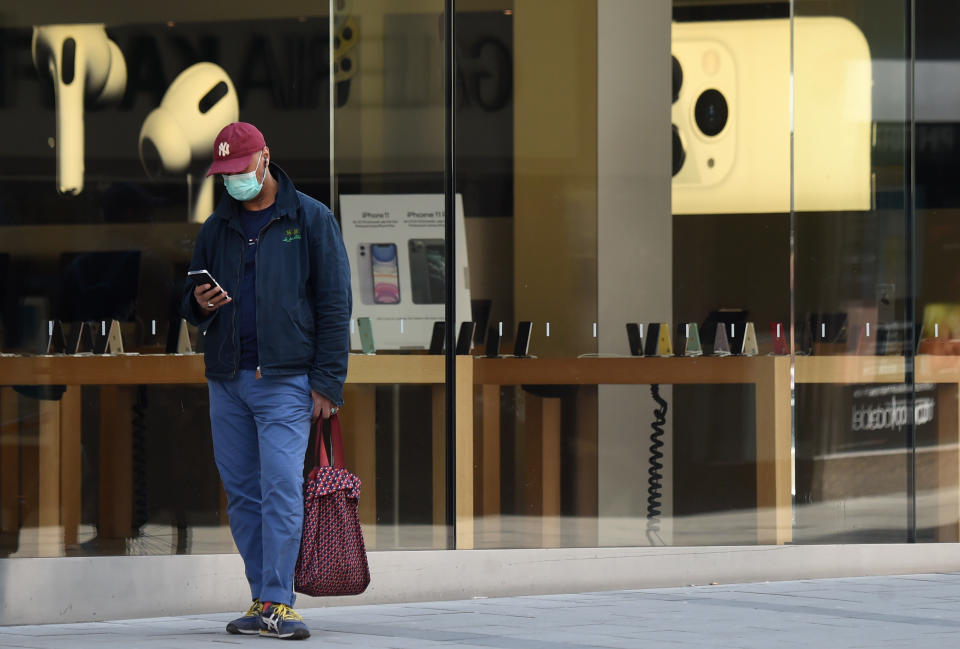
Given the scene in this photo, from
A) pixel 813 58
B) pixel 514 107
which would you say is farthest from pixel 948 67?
pixel 514 107

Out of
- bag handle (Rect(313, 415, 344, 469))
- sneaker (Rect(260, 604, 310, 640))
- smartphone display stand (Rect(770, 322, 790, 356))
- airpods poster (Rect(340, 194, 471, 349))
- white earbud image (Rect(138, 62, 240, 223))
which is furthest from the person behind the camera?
smartphone display stand (Rect(770, 322, 790, 356))

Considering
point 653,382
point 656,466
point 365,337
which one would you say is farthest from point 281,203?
point 656,466

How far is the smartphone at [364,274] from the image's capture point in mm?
7930

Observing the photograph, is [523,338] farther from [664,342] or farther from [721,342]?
[721,342]

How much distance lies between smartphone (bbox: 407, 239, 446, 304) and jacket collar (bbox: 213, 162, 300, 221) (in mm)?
1922

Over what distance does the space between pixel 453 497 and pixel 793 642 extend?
241cm

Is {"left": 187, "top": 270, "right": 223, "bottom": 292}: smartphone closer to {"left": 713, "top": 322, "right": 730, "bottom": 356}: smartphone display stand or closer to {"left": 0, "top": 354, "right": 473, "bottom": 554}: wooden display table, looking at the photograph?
{"left": 0, "top": 354, "right": 473, "bottom": 554}: wooden display table

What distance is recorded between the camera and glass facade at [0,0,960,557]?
754 cm

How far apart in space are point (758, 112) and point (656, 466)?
1925 mm

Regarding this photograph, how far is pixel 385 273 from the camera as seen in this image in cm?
794

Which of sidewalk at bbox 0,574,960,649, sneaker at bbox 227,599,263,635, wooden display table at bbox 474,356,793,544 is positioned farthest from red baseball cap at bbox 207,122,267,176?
wooden display table at bbox 474,356,793,544

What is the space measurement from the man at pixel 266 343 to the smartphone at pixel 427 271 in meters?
1.87

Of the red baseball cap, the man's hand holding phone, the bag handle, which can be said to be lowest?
the bag handle

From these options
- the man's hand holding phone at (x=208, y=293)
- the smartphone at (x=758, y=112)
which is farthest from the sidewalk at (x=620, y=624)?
the smartphone at (x=758, y=112)
